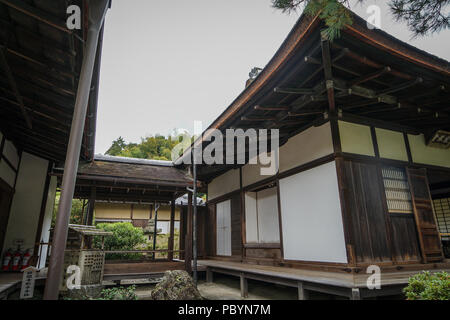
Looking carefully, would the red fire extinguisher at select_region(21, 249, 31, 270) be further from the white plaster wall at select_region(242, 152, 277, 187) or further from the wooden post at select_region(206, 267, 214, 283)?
Answer: the white plaster wall at select_region(242, 152, 277, 187)

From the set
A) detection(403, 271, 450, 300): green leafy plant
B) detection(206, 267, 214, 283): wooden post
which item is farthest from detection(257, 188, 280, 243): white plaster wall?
detection(403, 271, 450, 300): green leafy plant

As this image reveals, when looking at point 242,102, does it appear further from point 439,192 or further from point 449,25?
point 439,192

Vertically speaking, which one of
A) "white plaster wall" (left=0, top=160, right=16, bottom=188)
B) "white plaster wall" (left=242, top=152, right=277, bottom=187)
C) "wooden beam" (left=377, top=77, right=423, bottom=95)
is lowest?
"white plaster wall" (left=0, top=160, right=16, bottom=188)

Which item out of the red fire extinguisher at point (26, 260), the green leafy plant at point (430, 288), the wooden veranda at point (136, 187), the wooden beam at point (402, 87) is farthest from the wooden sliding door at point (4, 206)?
the wooden beam at point (402, 87)

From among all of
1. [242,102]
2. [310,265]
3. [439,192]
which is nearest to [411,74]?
[242,102]

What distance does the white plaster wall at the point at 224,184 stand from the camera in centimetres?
818

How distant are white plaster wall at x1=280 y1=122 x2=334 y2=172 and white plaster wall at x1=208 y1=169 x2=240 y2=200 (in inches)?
97.4

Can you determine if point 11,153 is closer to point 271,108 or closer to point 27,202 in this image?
point 27,202

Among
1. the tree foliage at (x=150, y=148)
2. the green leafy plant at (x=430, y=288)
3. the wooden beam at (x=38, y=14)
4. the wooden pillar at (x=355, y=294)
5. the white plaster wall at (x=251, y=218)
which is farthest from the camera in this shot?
the tree foliage at (x=150, y=148)

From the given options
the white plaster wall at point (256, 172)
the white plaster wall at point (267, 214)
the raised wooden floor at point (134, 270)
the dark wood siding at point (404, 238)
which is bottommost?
the raised wooden floor at point (134, 270)

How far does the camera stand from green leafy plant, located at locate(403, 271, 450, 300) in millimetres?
2248

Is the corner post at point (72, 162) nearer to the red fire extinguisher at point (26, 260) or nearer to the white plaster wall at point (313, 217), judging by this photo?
the white plaster wall at point (313, 217)

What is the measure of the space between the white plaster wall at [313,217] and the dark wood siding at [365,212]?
0.18 meters
